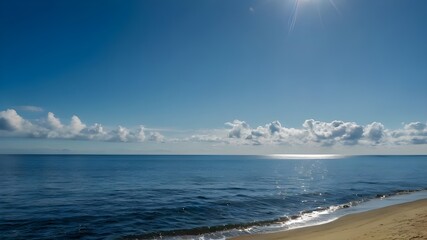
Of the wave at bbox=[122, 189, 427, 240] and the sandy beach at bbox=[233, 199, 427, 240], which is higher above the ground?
the sandy beach at bbox=[233, 199, 427, 240]

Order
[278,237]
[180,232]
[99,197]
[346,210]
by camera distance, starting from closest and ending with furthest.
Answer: [278,237]
[180,232]
[346,210]
[99,197]

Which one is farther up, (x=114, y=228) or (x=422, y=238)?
(x=422, y=238)

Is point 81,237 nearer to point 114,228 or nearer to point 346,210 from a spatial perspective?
point 114,228

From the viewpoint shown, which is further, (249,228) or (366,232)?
(249,228)

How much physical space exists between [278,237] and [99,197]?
28784 millimetres

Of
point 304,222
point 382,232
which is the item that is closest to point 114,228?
point 304,222

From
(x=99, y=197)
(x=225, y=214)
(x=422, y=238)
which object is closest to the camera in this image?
(x=422, y=238)

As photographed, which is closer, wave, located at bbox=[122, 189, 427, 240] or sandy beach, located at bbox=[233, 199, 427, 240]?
sandy beach, located at bbox=[233, 199, 427, 240]

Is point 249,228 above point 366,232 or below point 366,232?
below

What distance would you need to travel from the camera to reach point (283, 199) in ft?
142

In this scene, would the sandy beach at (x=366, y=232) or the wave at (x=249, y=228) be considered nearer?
the sandy beach at (x=366, y=232)

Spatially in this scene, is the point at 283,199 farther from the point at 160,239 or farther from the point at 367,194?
the point at 160,239

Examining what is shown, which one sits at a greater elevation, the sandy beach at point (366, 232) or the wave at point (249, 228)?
the sandy beach at point (366, 232)

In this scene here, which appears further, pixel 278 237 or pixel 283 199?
pixel 283 199
